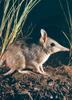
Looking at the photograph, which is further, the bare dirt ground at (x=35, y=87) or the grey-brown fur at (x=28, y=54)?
the grey-brown fur at (x=28, y=54)

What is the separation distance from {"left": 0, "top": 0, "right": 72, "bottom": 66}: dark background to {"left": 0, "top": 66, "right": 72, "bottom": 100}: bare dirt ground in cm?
109

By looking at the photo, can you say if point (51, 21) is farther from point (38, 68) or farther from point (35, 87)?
point (35, 87)

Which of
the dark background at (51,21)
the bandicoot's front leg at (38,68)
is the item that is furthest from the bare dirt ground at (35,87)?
the dark background at (51,21)

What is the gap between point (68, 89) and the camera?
22.1 ft

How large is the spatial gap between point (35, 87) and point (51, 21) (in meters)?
2.42

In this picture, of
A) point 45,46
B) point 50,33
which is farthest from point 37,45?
point 50,33

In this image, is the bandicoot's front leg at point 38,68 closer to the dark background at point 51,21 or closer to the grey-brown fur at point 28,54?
the grey-brown fur at point 28,54

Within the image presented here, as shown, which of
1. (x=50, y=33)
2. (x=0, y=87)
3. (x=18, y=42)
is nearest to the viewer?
(x=0, y=87)

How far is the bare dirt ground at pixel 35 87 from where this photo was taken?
6.55 meters

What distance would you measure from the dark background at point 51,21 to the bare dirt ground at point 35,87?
1.09 m

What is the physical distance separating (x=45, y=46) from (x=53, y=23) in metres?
1.65

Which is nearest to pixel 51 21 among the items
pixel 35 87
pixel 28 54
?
pixel 28 54

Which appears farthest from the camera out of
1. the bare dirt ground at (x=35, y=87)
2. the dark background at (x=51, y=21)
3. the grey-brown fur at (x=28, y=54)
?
the dark background at (x=51, y=21)

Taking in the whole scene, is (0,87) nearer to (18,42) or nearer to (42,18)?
(18,42)
